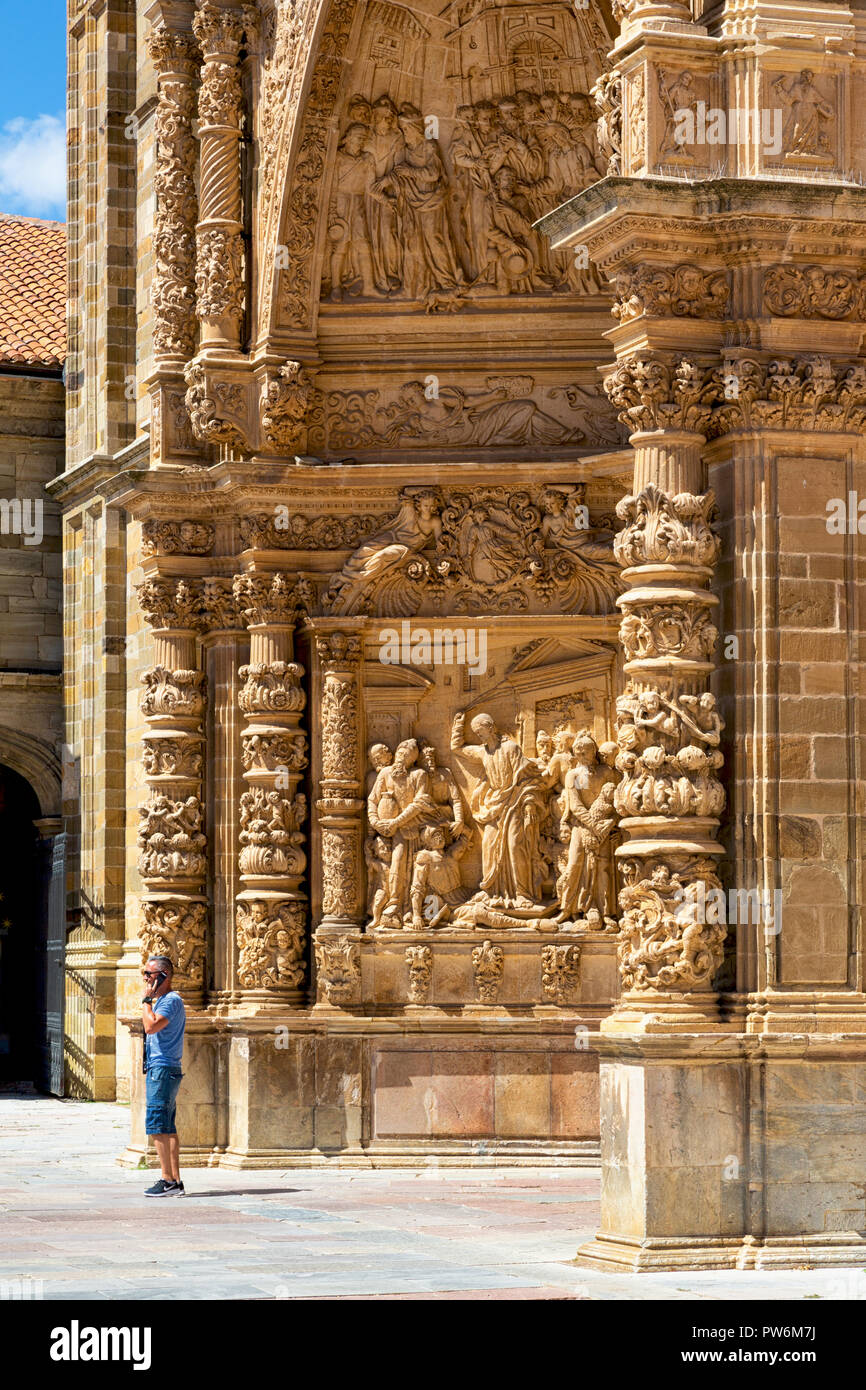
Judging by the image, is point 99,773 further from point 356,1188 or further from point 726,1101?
point 726,1101

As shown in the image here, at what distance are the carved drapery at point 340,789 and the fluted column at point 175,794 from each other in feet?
3.50

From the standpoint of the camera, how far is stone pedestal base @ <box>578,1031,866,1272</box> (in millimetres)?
11344

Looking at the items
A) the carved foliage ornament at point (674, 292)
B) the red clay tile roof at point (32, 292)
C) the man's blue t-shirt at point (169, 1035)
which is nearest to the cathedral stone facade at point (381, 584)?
the man's blue t-shirt at point (169, 1035)

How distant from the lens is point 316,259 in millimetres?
18125

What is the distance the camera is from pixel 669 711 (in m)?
11.7

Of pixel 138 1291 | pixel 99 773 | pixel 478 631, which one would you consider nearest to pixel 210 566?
pixel 478 631

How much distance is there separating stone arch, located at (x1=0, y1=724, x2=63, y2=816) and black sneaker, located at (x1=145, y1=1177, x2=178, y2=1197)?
1260cm

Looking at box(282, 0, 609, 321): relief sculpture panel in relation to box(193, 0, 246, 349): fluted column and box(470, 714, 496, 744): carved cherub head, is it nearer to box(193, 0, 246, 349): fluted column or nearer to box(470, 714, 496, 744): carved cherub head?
box(193, 0, 246, 349): fluted column

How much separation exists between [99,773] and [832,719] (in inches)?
578

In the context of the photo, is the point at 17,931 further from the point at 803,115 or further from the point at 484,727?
the point at 803,115

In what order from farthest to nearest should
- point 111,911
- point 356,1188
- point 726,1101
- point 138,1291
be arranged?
point 111,911 < point 356,1188 < point 726,1101 < point 138,1291

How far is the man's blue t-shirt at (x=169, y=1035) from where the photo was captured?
1550cm

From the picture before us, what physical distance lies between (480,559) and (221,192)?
351cm

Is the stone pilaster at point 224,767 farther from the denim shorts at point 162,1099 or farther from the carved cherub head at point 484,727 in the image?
the denim shorts at point 162,1099
